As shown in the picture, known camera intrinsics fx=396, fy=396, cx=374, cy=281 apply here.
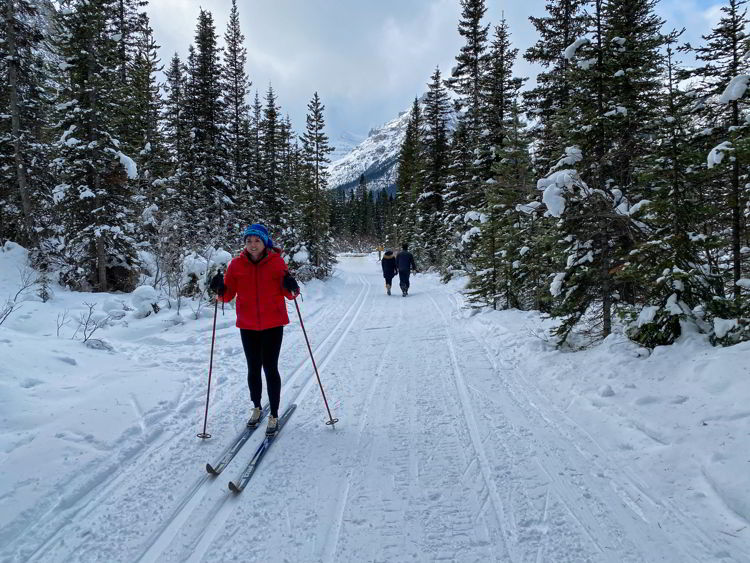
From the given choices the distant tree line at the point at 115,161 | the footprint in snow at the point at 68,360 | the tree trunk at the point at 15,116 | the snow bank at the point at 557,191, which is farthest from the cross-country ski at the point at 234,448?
the tree trunk at the point at 15,116

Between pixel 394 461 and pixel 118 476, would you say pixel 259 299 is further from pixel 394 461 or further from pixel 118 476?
pixel 394 461

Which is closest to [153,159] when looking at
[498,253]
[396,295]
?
[396,295]

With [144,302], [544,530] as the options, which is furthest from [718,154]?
[144,302]

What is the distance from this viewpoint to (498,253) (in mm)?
10781

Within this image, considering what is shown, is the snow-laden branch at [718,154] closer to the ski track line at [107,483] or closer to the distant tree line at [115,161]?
the ski track line at [107,483]

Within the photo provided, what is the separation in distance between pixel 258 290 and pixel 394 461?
2.35m

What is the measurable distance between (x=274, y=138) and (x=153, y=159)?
10.2 metres

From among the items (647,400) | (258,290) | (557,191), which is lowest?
(647,400)

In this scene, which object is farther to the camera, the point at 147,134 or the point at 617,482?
the point at 147,134

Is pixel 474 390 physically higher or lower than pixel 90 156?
lower

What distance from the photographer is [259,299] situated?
14.8 feet

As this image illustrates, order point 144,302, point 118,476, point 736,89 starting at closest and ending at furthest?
point 118,476 → point 736,89 → point 144,302

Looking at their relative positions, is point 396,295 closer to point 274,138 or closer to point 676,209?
point 676,209

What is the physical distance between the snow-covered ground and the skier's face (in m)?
2.03
